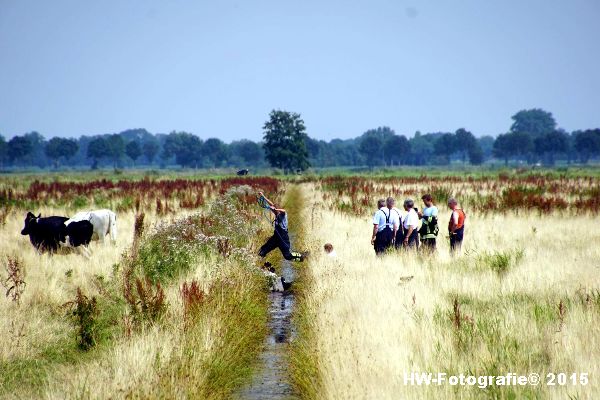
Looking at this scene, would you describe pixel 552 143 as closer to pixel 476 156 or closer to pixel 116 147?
pixel 476 156

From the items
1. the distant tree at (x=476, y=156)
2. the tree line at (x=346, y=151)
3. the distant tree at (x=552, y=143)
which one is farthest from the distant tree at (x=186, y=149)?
the distant tree at (x=552, y=143)

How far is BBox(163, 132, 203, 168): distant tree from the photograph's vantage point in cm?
15675

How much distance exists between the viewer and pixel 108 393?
16.1ft

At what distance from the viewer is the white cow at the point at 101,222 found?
1317cm

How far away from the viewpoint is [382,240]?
11617mm

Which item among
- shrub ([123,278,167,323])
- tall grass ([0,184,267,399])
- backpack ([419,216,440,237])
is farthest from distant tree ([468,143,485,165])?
shrub ([123,278,167,323])

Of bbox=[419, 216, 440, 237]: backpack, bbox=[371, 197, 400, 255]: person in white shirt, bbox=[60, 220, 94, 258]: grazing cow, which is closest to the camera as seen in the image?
bbox=[371, 197, 400, 255]: person in white shirt

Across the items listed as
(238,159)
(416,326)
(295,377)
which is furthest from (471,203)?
(238,159)

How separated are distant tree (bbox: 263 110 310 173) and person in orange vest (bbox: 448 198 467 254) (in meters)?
75.5

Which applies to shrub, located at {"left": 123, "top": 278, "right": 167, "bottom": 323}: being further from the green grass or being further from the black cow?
the black cow

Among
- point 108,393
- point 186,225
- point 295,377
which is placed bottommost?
point 295,377

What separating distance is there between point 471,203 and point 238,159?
152m

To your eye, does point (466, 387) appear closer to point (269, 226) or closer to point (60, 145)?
point (269, 226)

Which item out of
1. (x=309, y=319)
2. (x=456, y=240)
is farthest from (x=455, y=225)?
(x=309, y=319)
